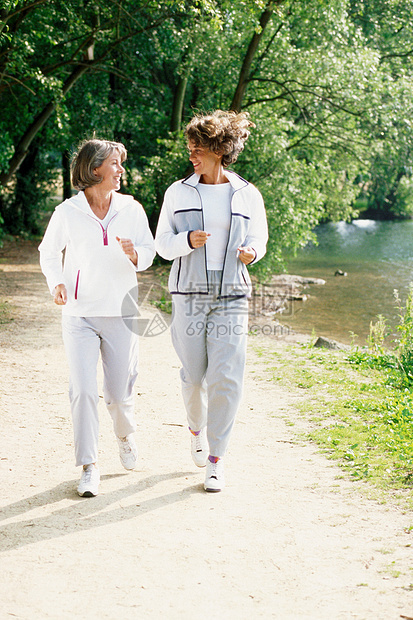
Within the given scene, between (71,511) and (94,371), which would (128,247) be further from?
(71,511)

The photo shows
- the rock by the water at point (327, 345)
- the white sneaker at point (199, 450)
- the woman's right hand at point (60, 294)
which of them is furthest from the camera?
the rock by the water at point (327, 345)

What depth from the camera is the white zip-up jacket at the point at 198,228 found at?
4.02 meters

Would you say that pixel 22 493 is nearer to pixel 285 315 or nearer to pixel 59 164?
pixel 285 315

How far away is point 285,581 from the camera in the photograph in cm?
306

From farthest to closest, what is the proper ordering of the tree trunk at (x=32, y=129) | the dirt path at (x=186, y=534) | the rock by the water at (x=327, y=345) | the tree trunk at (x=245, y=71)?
the tree trunk at (x=245, y=71)
the tree trunk at (x=32, y=129)
the rock by the water at (x=327, y=345)
the dirt path at (x=186, y=534)

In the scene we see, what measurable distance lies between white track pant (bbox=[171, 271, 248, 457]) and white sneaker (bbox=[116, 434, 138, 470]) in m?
0.58

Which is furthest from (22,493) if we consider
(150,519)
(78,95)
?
(78,95)

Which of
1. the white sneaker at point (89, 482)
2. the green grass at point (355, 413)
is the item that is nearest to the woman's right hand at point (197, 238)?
the white sneaker at point (89, 482)

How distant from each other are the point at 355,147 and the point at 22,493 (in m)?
15.1

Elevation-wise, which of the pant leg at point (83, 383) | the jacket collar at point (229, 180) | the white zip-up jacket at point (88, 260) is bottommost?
the pant leg at point (83, 383)

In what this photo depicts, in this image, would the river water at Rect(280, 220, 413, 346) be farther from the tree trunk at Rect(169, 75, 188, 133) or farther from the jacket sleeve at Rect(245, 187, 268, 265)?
the jacket sleeve at Rect(245, 187, 268, 265)

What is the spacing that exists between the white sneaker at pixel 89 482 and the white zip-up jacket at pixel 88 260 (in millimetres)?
944

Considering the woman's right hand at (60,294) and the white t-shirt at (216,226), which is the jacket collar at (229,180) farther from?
the woman's right hand at (60,294)

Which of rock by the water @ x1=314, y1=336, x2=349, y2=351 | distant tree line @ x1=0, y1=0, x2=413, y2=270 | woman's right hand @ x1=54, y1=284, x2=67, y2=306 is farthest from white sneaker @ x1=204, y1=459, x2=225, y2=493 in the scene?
distant tree line @ x1=0, y1=0, x2=413, y2=270
